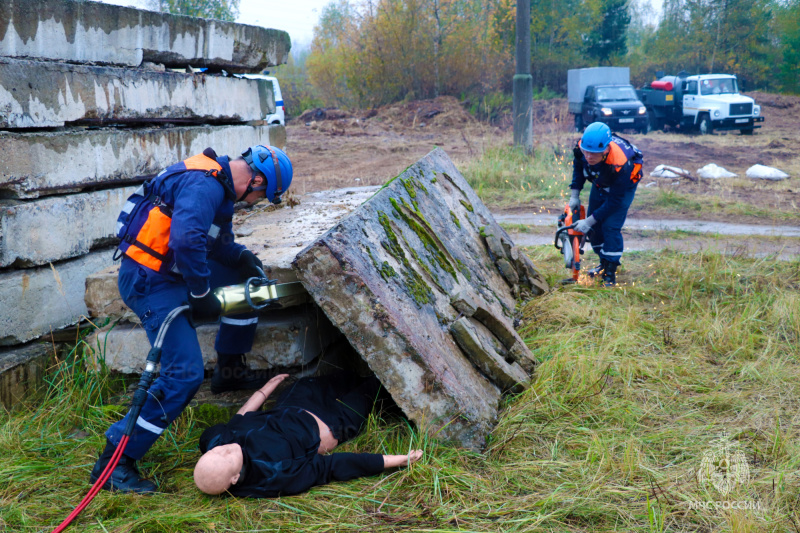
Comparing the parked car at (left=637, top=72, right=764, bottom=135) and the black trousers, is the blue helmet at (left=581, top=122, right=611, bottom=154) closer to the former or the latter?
the black trousers

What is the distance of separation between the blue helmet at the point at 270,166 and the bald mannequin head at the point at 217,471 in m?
1.37

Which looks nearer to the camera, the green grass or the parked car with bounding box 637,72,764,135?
the green grass

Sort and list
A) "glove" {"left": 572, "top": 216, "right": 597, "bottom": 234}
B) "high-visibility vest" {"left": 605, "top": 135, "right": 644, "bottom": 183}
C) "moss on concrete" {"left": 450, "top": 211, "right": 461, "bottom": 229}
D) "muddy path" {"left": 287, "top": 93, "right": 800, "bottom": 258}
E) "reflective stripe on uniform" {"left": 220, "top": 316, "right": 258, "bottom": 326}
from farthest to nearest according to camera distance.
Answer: "muddy path" {"left": 287, "top": 93, "right": 800, "bottom": 258}, "glove" {"left": 572, "top": 216, "right": 597, "bottom": 234}, "high-visibility vest" {"left": 605, "top": 135, "right": 644, "bottom": 183}, "moss on concrete" {"left": 450, "top": 211, "right": 461, "bottom": 229}, "reflective stripe on uniform" {"left": 220, "top": 316, "right": 258, "bottom": 326}

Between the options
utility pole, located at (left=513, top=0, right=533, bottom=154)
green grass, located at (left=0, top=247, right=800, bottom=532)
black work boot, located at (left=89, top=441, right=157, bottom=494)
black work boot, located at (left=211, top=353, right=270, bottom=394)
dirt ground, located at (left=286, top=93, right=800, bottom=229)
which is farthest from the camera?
utility pole, located at (left=513, top=0, right=533, bottom=154)

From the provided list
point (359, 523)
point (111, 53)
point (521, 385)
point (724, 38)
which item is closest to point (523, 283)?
point (521, 385)

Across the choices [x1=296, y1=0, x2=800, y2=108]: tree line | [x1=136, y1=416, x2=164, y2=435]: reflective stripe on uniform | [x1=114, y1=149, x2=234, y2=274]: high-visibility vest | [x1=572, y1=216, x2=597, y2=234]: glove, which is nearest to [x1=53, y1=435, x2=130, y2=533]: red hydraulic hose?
[x1=136, y1=416, x2=164, y2=435]: reflective stripe on uniform

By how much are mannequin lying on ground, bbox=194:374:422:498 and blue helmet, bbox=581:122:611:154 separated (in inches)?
131

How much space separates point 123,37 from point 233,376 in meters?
2.70

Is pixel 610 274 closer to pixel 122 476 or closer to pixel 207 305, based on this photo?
pixel 207 305

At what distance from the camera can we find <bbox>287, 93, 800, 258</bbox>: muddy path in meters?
7.62

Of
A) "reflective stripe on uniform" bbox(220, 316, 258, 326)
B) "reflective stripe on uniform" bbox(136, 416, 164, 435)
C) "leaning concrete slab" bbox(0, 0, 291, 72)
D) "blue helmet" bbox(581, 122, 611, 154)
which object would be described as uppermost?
"leaning concrete slab" bbox(0, 0, 291, 72)

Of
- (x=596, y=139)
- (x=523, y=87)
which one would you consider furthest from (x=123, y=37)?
(x=523, y=87)

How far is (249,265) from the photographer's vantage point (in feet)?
11.5

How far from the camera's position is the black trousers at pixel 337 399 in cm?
319
